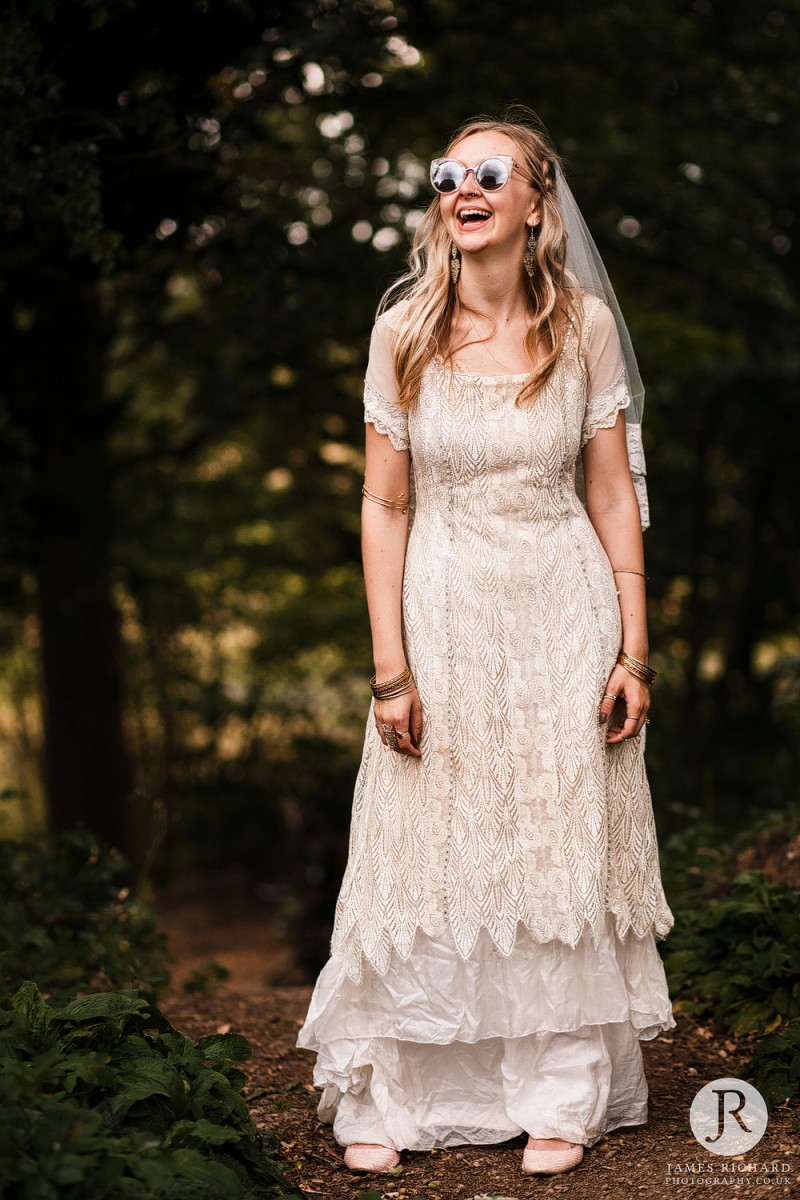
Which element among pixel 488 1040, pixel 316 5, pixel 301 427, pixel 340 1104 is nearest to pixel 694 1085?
pixel 488 1040

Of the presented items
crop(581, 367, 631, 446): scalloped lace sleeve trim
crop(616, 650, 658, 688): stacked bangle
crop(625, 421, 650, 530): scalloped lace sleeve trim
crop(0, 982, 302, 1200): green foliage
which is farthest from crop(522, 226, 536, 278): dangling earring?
crop(0, 982, 302, 1200): green foliage

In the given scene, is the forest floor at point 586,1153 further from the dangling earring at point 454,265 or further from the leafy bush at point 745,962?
the dangling earring at point 454,265

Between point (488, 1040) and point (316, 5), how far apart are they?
374 cm

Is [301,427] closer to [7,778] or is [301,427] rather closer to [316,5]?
[316,5]

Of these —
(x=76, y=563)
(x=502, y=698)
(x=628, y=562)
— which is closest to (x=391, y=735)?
(x=502, y=698)

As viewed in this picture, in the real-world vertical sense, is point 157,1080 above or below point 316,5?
below

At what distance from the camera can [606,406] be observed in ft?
9.48

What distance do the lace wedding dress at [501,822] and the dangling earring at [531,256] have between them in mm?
164

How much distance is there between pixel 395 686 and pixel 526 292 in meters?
1.00

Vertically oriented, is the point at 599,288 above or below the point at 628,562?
above

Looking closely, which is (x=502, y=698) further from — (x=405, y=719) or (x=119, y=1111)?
(x=119, y=1111)

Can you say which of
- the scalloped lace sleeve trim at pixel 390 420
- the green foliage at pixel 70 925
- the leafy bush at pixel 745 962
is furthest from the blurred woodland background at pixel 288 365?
the scalloped lace sleeve trim at pixel 390 420

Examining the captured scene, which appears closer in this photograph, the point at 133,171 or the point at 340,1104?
the point at 340,1104

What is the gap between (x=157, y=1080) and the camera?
2387mm
